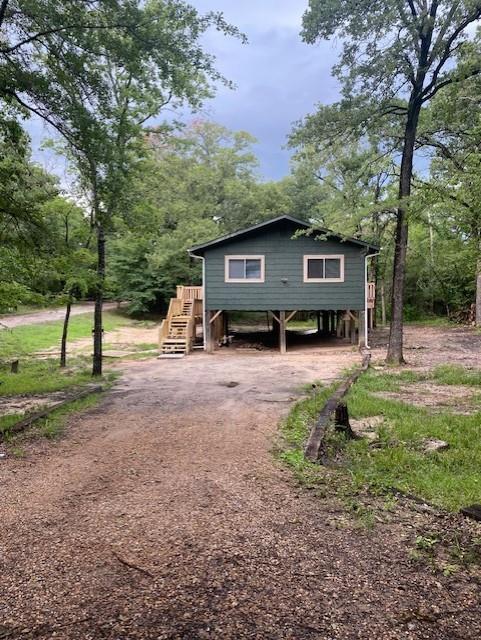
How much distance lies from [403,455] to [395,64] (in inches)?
444

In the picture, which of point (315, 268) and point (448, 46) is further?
point (315, 268)

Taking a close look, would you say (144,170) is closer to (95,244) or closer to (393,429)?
(95,244)

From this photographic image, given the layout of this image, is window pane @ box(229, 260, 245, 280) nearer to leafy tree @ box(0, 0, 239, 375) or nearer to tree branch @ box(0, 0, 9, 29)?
leafy tree @ box(0, 0, 239, 375)

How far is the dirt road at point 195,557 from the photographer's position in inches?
96.8

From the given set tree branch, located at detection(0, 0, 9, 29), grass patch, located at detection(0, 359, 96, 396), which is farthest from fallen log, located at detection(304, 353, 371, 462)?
tree branch, located at detection(0, 0, 9, 29)

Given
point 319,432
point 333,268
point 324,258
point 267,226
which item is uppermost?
point 267,226

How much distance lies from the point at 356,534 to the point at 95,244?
12.8 m

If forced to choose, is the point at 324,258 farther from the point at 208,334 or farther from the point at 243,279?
the point at 208,334

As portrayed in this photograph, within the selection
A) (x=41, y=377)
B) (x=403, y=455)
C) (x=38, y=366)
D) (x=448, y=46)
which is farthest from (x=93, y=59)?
(x=38, y=366)

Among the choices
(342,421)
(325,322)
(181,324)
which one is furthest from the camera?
(325,322)

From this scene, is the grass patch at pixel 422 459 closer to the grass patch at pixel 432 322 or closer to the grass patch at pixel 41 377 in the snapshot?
the grass patch at pixel 41 377

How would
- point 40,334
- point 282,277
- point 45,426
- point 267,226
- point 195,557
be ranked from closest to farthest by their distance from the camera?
point 195,557
point 45,426
point 267,226
point 282,277
point 40,334

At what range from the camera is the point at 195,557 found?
3119 millimetres

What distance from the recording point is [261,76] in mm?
11422
